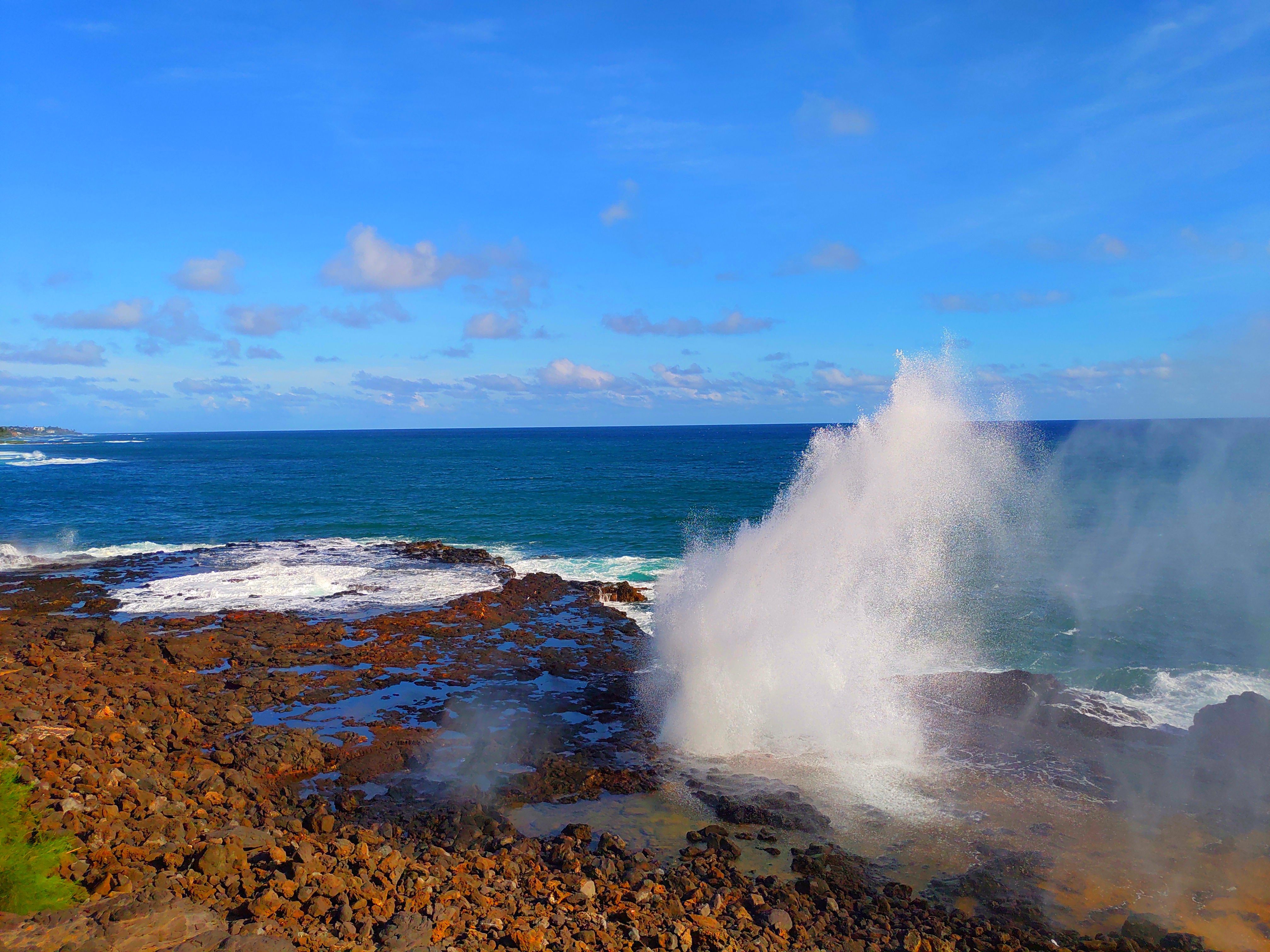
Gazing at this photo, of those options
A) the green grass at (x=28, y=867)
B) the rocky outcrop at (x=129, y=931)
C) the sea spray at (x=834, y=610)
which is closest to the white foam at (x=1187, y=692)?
the sea spray at (x=834, y=610)

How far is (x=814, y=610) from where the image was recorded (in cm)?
1744

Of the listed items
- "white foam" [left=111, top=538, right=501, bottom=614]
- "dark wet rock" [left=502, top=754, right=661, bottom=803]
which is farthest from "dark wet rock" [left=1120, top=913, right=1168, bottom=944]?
"white foam" [left=111, top=538, right=501, bottom=614]

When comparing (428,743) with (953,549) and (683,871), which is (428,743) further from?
(953,549)

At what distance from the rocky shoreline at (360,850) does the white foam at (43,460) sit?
95.4 meters

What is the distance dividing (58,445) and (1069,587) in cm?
19784

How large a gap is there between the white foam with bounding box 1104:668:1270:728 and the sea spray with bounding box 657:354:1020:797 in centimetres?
419

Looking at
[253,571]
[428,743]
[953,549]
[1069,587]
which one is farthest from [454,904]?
[953,549]

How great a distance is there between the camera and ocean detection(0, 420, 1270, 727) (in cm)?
2144

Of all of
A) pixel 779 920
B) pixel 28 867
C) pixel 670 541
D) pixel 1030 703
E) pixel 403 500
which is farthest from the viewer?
pixel 403 500

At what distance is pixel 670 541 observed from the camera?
37.2 metres

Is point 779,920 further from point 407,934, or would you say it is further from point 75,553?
point 75,553

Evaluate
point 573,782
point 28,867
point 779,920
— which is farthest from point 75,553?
point 779,920

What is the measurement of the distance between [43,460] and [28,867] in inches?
4832

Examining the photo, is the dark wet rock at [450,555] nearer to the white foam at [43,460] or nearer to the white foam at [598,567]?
the white foam at [598,567]
